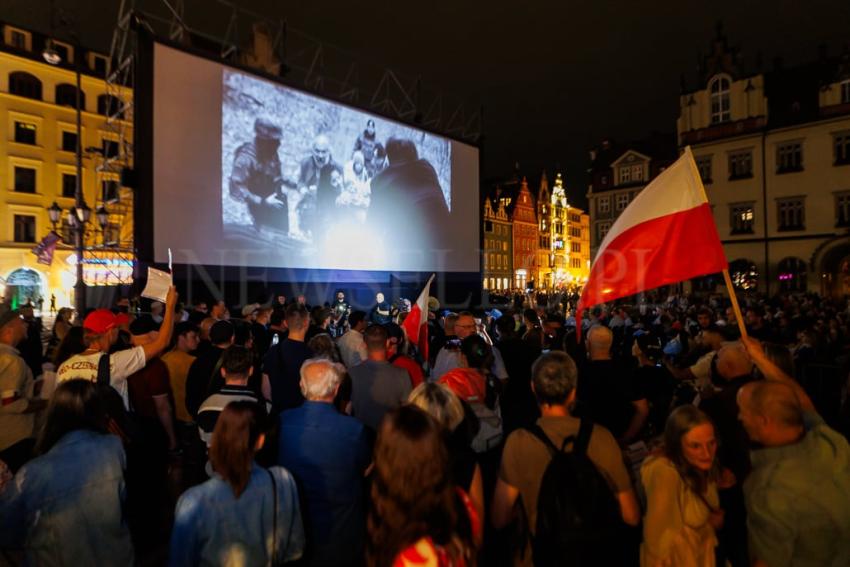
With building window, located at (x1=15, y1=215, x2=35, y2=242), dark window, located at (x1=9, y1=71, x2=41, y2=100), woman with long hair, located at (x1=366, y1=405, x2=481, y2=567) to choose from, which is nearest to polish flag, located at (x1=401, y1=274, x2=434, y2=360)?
woman with long hair, located at (x1=366, y1=405, x2=481, y2=567)

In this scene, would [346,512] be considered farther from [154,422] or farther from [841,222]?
[841,222]

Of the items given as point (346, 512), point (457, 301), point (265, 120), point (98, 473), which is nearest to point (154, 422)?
point (98, 473)

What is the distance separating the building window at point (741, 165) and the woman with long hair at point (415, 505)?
3760 cm

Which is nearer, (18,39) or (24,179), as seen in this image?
(24,179)

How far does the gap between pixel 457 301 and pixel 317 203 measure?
9.81 metres

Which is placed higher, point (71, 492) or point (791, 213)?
point (791, 213)

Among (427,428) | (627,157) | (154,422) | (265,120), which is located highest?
(627,157)

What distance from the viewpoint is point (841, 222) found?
30.1 metres

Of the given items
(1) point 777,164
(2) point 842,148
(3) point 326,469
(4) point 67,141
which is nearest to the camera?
(3) point 326,469

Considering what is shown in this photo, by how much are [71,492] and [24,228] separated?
4153cm

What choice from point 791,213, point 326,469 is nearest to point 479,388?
point 326,469

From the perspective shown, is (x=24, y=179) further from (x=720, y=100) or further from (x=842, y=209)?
(x=842, y=209)

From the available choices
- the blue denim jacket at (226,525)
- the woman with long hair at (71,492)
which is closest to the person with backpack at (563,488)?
the blue denim jacket at (226,525)

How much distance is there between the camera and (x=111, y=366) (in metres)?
4.03
